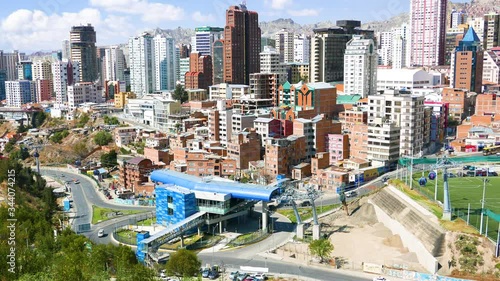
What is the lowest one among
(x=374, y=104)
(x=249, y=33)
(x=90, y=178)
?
(x=90, y=178)

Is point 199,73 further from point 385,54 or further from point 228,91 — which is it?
point 385,54

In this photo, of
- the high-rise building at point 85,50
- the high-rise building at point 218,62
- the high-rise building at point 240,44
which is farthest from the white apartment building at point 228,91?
the high-rise building at point 85,50

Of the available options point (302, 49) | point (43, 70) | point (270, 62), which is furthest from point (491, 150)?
point (43, 70)

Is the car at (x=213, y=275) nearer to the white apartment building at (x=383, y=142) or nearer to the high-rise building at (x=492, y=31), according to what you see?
the white apartment building at (x=383, y=142)

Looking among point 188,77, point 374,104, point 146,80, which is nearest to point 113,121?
point 188,77

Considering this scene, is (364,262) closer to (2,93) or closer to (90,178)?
(90,178)
